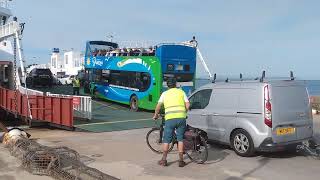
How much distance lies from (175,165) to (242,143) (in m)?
1.89

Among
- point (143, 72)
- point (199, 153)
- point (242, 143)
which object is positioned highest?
point (143, 72)

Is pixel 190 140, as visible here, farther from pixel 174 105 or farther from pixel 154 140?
pixel 154 140

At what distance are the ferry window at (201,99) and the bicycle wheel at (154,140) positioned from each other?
1.51m

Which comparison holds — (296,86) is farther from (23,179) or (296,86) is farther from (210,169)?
(23,179)

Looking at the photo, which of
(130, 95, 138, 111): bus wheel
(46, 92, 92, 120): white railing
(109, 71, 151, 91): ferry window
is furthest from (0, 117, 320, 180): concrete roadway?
(130, 95, 138, 111): bus wheel

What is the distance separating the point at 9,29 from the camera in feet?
65.6

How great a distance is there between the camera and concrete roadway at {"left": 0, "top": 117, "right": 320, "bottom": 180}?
8766mm

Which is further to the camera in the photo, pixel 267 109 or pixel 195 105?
pixel 195 105

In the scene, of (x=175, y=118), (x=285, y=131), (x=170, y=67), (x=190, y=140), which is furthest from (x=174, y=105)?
(x=170, y=67)

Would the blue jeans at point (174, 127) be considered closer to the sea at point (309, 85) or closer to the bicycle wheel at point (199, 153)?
the bicycle wheel at point (199, 153)

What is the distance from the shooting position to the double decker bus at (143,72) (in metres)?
21.0

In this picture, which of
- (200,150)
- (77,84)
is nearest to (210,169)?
(200,150)

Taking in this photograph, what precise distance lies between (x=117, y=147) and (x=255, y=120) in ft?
12.6

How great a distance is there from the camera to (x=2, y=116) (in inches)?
828
